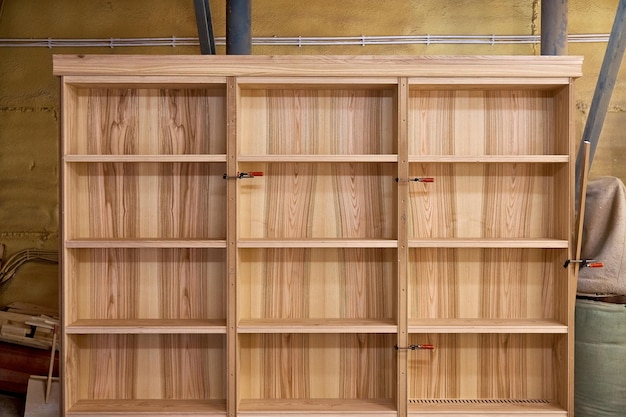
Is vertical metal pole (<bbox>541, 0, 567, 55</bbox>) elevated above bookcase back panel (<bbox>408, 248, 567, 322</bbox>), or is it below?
above

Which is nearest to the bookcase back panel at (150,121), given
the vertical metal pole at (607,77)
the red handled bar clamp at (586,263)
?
the red handled bar clamp at (586,263)

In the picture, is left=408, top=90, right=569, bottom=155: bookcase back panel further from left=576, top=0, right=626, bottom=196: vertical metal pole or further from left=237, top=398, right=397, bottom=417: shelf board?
left=237, top=398, right=397, bottom=417: shelf board

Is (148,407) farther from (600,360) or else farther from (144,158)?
(600,360)

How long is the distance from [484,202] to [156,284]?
1657mm

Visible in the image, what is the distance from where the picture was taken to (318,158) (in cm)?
269

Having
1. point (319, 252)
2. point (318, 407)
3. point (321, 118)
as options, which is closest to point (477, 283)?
point (319, 252)

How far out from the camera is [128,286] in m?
A: 2.88

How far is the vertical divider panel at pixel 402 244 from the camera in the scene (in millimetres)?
2693

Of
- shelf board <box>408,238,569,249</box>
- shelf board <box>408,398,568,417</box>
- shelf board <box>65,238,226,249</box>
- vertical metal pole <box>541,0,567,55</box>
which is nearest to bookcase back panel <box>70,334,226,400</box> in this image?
shelf board <box>65,238,226,249</box>

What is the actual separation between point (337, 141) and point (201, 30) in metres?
1.03

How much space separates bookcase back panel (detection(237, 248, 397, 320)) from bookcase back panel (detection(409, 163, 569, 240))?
311mm

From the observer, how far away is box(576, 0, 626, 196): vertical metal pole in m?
2.79

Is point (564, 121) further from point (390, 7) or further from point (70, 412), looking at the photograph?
point (70, 412)

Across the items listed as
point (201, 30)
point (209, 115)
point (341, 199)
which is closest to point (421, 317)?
point (341, 199)
